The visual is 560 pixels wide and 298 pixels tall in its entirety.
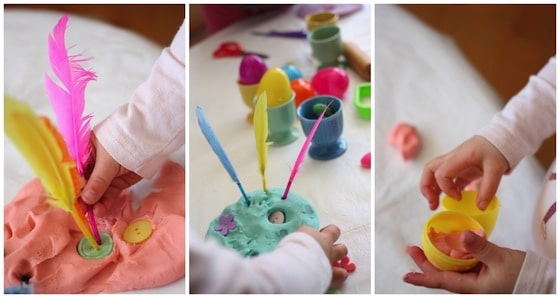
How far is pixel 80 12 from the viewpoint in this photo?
955mm

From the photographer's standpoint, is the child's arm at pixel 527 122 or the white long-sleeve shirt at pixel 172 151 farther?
the child's arm at pixel 527 122

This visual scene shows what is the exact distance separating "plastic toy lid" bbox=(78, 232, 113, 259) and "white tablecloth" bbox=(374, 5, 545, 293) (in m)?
0.29

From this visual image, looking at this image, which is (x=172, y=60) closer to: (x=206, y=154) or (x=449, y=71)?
(x=206, y=154)

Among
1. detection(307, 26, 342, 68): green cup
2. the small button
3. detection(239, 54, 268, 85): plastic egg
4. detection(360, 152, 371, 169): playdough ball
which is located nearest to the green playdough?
the small button

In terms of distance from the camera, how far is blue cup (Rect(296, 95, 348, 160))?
2.33 feet

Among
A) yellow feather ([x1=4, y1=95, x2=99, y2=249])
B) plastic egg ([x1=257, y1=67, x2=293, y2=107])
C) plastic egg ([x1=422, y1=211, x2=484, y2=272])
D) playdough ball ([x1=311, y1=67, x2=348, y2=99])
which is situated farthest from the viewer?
playdough ball ([x1=311, y1=67, x2=348, y2=99])

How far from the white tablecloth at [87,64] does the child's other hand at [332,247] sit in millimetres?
148

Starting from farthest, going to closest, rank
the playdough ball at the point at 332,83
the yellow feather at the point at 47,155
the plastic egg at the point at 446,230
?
the playdough ball at the point at 332,83 < the plastic egg at the point at 446,230 < the yellow feather at the point at 47,155

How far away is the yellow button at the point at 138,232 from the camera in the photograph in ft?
2.12

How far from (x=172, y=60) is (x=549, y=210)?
0.47 metres

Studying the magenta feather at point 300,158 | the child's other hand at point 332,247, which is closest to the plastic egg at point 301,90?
the magenta feather at point 300,158

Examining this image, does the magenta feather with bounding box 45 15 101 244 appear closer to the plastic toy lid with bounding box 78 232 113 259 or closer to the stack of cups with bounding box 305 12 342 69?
the plastic toy lid with bounding box 78 232 113 259

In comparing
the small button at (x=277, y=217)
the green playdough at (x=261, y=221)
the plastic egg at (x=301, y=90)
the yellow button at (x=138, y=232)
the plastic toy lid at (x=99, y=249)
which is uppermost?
the plastic egg at (x=301, y=90)

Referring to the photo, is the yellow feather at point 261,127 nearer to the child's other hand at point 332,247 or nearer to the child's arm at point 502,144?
the child's other hand at point 332,247
